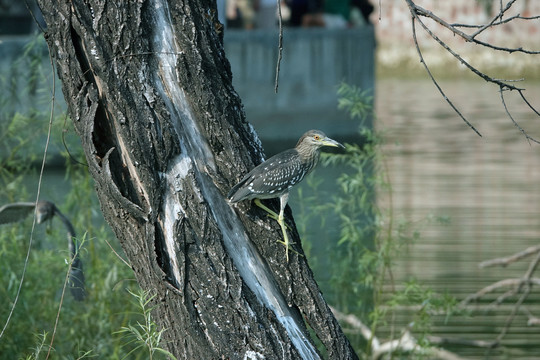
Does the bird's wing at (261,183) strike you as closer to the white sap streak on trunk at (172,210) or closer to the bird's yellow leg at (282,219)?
the bird's yellow leg at (282,219)

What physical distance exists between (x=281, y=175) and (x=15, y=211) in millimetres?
2137

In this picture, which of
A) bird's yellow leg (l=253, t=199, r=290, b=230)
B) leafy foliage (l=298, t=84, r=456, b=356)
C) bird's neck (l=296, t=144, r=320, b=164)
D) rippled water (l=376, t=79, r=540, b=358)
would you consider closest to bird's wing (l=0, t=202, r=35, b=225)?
leafy foliage (l=298, t=84, r=456, b=356)

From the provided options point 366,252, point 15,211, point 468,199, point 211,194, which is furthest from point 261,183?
point 468,199

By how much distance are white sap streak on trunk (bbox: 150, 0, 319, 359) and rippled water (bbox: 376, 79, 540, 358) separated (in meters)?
2.47

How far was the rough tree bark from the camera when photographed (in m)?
3.43

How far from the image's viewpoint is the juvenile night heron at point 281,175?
3465 millimetres

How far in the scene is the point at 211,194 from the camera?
11.7 ft

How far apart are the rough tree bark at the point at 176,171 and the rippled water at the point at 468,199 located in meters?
2.46

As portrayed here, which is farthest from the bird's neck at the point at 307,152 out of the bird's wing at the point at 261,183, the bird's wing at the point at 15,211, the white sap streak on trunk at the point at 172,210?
the bird's wing at the point at 15,211

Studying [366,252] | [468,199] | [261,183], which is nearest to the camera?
[261,183]

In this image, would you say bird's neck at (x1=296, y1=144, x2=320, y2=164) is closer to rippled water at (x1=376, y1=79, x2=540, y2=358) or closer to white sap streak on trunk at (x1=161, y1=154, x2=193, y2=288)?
white sap streak on trunk at (x1=161, y1=154, x2=193, y2=288)

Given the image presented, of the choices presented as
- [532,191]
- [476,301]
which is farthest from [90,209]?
[532,191]

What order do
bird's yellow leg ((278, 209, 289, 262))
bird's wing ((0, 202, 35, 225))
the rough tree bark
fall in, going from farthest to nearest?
bird's wing ((0, 202, 35, 225)) → bird's yellow leg ((278, 209, 289, 262)) → the rough tree bark

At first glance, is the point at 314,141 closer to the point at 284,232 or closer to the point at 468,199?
the point at 284,232
